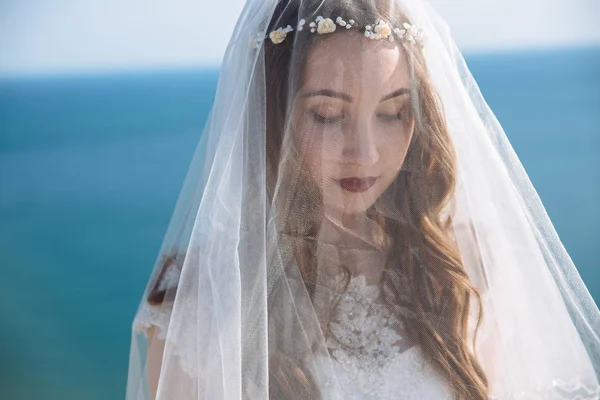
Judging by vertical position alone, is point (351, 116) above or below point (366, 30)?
below

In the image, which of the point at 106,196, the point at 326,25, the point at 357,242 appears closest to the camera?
the point at 326,25

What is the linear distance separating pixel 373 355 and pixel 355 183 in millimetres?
260

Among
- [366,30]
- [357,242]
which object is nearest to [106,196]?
[357,242]

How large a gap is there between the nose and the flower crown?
0.13 metres

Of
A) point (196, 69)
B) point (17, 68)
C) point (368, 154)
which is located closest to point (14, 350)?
point (17, 68)

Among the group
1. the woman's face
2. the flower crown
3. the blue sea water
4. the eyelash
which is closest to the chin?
the woman's face

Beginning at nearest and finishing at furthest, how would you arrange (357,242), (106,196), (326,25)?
(326,25)
(357,242)
(106,196)

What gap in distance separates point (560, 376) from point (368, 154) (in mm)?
446

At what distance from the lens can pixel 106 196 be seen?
2.47m

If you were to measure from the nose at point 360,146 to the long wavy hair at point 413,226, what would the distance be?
7 cm

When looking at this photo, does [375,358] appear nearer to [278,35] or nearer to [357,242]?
[357,242]

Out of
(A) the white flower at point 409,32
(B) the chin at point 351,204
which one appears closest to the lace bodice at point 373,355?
(B) the chin at point 351,204

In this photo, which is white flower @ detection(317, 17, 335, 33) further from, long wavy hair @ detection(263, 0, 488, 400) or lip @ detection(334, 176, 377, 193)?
lip @ detection(334, 176, 377, 193)

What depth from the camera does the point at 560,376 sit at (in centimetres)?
101
